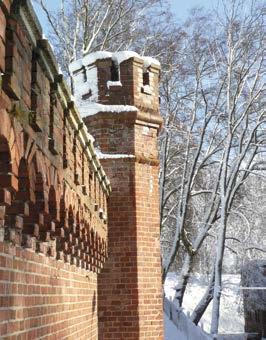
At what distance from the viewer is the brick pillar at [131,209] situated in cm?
780

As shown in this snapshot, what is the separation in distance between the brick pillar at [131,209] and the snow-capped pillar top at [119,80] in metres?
0.02

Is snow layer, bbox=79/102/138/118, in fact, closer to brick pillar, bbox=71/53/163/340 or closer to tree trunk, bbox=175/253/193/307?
brick pillar, bbox=71/53/163/340

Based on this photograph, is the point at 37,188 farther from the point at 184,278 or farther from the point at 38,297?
the point at 184,278

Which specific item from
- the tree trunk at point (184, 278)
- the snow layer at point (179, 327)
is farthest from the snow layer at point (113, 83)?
the tree trunk at point (184, 278)

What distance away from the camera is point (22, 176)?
2.85m

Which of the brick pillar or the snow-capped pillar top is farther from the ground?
the snow-capped pillar top

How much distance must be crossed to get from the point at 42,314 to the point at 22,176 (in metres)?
1.33

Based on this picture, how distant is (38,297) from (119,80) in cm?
539

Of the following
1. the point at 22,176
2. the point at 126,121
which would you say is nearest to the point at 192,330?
the point at 126,121

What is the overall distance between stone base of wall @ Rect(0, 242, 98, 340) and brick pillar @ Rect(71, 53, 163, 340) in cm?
185

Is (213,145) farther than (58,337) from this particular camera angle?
Yes

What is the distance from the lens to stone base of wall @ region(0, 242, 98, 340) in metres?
2.93

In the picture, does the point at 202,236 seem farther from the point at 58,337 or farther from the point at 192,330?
the point at 58,337

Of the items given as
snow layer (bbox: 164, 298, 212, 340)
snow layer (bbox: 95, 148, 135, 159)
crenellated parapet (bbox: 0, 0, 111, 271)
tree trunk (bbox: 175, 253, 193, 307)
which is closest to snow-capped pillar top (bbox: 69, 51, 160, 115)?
snow layer (bbox: 95, 148, 135, 159)
